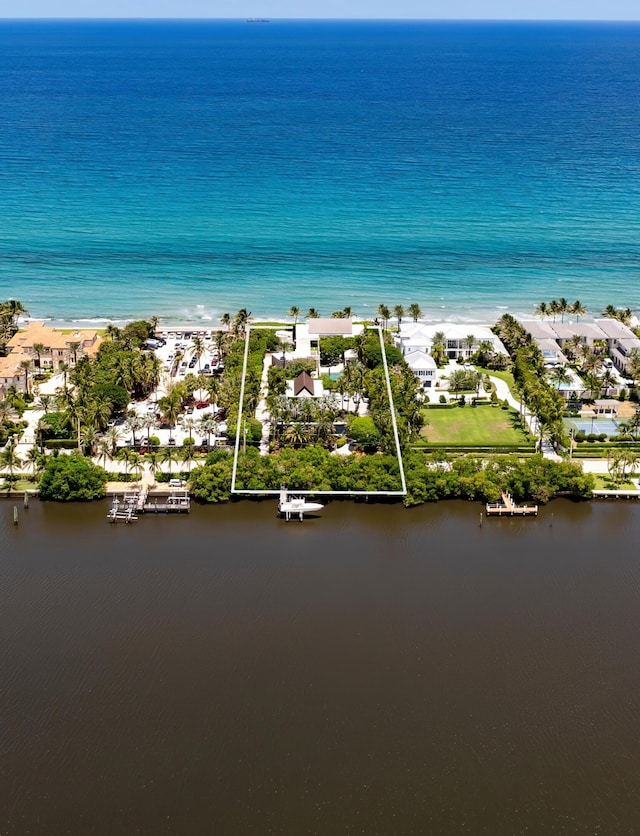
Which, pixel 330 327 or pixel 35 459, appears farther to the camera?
pixel 330 327

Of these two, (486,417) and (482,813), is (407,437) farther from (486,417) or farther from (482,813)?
(482,813)

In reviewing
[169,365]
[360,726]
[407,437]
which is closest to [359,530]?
[407,437]

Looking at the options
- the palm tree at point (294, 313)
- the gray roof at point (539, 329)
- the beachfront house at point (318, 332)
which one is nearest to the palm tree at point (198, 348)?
the beachfront house at point (318, 332)

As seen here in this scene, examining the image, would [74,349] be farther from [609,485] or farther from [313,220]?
[313,220]

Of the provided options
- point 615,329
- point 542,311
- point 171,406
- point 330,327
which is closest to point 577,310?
point 542,311

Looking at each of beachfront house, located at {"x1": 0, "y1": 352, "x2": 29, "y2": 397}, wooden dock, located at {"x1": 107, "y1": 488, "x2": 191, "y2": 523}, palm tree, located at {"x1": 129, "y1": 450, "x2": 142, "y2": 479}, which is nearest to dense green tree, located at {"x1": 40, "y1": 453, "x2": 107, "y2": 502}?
wooden dock, located at {"x1": 107, "y1": 488, "x2": 191, "y2": 523}
